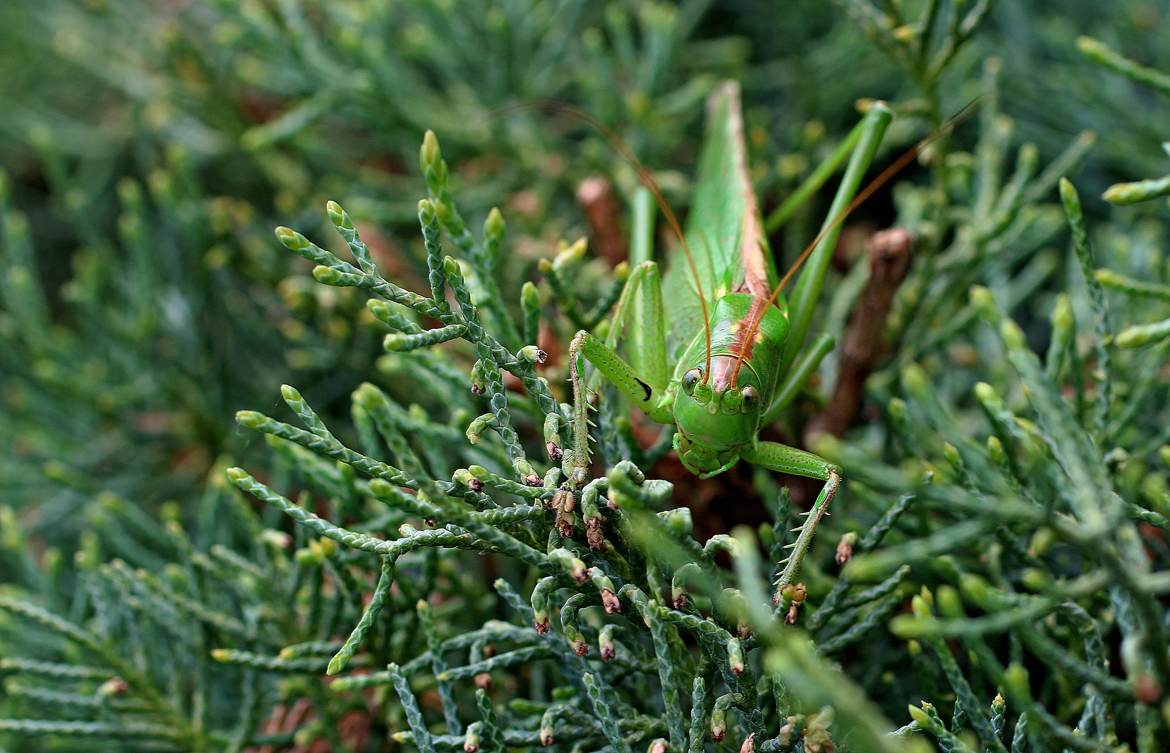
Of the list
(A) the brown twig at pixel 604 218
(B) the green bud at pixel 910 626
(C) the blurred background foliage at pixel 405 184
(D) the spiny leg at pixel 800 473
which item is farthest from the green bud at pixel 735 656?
(A) the brown twig at pixel 604 218

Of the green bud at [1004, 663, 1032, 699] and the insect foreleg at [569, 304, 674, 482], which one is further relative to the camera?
the insect foreleg at [569, 304, 674, 482]

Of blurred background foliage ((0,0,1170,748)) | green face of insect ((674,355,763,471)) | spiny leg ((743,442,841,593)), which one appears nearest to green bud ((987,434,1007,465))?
spiny leg ((743,442,841,593))

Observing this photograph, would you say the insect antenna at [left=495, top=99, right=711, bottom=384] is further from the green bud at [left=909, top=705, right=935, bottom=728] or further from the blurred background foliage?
the green bud at [left=909, top=705, right=935, bottom=728]

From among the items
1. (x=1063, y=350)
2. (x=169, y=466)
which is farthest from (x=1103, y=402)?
(x=169, y=466)

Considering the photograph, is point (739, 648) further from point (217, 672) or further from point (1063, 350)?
point (217, 672)


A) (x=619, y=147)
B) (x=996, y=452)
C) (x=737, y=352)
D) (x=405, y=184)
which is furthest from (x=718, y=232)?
(x=405, y=184)

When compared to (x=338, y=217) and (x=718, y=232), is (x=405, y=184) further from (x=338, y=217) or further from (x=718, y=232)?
(x=338, y=217)
